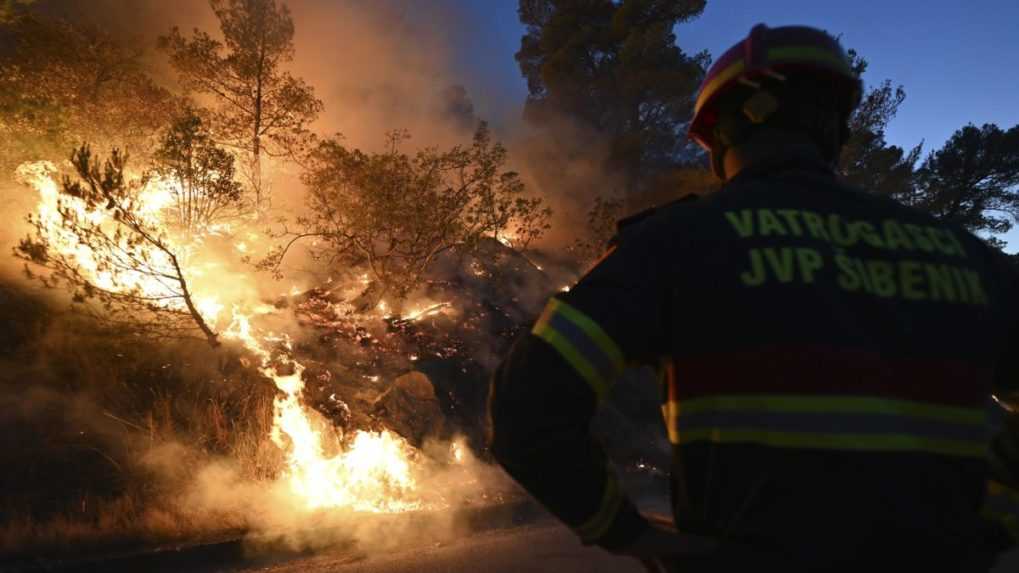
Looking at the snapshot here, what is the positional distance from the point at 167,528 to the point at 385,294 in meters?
5.75

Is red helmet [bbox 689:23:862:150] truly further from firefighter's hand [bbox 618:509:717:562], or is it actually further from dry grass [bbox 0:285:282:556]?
dry grass [bbox 0:285:282:556]

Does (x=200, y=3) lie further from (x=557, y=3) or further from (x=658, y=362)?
(x=658, y=362)

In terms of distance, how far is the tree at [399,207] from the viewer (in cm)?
942

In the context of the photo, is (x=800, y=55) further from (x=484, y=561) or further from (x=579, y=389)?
(x=484, y=561)

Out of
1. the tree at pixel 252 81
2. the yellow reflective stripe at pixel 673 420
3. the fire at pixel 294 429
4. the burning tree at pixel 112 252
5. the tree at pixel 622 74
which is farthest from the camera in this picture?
the tree at pixel 622 74

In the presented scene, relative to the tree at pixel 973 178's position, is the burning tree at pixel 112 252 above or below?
below

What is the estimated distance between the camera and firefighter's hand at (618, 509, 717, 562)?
3.39ft

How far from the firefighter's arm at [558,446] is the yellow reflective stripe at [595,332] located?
0.21 feet

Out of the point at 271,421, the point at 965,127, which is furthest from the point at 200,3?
the point at 965,127

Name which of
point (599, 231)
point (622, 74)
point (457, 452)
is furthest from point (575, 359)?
point (622, 74)

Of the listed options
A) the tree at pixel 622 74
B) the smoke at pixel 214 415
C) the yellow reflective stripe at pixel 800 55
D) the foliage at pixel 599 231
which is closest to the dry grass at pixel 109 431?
the smoke at pixel 214 415

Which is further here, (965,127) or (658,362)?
(965,127)

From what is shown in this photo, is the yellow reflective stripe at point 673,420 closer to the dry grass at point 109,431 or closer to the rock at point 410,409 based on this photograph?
the dry grass at point 109,431

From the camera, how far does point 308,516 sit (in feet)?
17.9
